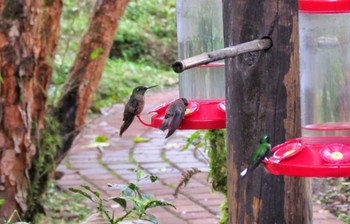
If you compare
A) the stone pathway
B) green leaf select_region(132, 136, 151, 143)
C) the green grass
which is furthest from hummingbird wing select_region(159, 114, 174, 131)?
green leaf select_region(132, 136, 151, 143)

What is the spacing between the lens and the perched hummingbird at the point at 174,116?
2734 mm

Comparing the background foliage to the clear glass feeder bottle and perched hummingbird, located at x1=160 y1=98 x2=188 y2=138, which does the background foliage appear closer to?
perched hummingbird, located at x1=160 y1=98 x2=188 y2=138

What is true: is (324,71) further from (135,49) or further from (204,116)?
(135,49)

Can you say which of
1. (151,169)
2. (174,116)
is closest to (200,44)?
(174,116)

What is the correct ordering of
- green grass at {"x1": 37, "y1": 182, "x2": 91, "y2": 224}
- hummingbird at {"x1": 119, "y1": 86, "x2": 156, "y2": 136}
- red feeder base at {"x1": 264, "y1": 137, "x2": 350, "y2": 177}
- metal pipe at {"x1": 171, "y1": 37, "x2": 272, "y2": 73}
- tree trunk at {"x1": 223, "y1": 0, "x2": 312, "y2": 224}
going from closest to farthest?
metal pipe at {"x1": 171, "y1": 37, "x2": 272, "y2": 73}, red feeder base at {"x1": 264, "y1": 137, "x2": 350, "y2": 177}, tree trunk at {"x1": 223, "y1": 0, "x2": 312, "y2": 224}, hummingbird at {"x1": 119, "y1": 86, "x2": 156, "y2": 136}, green grass at {"x1": 37, "y1": 182, "x2": 91, "y2": 224}

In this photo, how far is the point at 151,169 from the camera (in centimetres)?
783

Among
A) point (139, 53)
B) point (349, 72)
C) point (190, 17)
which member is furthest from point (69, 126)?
point (139, 53)

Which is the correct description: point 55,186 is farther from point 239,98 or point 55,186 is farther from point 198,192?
point 239,98

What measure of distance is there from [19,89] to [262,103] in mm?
3428

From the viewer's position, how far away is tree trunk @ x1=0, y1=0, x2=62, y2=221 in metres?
5.51

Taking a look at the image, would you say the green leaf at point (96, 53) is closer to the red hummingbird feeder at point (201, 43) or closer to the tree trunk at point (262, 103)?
the red hummingbird feeder at point (201, 43)

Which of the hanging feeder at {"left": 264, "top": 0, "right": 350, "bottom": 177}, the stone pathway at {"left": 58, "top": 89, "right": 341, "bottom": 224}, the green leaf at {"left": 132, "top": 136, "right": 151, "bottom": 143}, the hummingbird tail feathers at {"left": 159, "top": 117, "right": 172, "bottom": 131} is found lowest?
the stone pathway at {"left": 58, "top": 89, "right": 341, "bottom": 224}

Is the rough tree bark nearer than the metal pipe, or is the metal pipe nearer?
the metal pipe

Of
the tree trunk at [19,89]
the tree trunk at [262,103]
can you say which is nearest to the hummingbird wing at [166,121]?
the tree trunk at [262,103]
